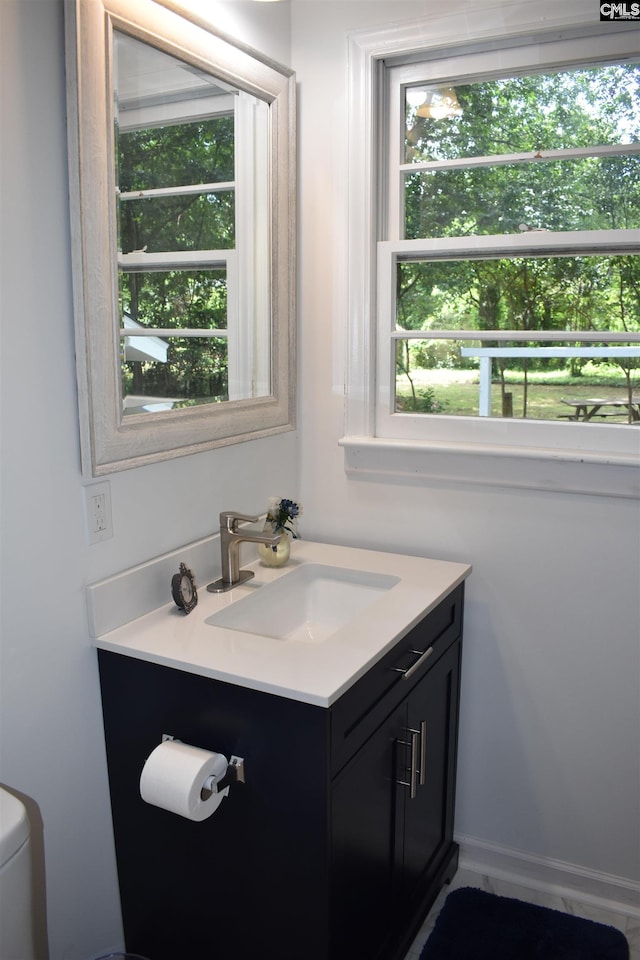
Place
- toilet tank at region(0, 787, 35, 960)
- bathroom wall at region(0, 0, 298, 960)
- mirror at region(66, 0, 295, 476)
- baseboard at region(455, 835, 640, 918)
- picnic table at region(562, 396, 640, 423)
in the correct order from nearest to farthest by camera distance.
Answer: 1. toilet tank at region(0, 787, 35, 960)
2. bathroom wall at region(0, 0, 298, 960)
3. mirror at region(66, 0, 295, 476)
4. picnic table at region(562, 396, 640, 423)
5. baseboard at region(455, 835, 640, 918)

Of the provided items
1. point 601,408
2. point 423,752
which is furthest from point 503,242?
point 423,752

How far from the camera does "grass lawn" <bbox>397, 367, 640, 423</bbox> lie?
6.15 ft

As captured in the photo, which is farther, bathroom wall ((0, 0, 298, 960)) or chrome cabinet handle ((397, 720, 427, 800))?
chrome cabinet handle ((397, 720, 427, 800))

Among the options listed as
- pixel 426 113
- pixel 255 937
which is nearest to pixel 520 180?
pixel 426 113

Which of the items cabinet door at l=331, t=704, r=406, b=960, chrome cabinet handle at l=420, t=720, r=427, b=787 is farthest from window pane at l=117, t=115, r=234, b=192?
chrome cabinet handle at l=420, t=720, r=427, b=787

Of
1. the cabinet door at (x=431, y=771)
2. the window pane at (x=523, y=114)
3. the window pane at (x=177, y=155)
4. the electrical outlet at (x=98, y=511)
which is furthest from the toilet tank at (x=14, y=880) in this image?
the window pane at (x=523, y=114)

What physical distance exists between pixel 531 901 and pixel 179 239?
1.93 meters

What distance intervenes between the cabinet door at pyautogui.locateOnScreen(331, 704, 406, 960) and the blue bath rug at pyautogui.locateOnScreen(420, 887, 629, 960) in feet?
0.76

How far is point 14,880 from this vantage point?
3.69ft

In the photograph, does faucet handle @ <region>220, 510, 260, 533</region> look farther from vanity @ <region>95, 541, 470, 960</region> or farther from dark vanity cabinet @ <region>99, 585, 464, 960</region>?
dark vanity cabinet @ <region>99, 585, 464, 960</region>

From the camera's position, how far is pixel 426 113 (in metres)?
1.98

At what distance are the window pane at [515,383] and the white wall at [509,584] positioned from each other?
162 mm

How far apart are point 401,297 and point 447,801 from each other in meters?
1.40

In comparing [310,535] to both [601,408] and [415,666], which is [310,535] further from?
[601,408]
